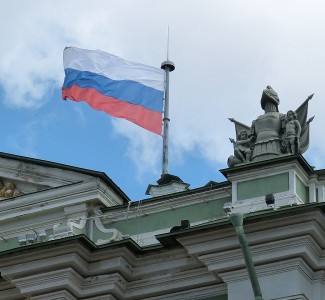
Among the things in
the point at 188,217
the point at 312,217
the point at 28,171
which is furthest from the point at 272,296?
the point at 28,171

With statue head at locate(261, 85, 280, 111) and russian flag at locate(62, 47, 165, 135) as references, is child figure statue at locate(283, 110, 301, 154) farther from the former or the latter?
russian flag at locate(62, 47, 165, 135)

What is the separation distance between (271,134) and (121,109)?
5.25m

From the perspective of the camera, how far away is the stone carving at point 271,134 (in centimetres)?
2427

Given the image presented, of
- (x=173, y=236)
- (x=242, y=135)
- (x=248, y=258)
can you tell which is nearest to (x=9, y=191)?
(x=173, y=236)

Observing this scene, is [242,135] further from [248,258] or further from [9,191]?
[248,258]

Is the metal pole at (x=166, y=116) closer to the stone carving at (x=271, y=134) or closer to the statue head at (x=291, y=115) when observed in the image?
the stone carving at (x=271, y=134)

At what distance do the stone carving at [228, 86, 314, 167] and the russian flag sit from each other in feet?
12.9

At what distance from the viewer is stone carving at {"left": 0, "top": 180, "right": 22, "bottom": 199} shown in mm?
26812

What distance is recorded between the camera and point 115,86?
29562mm

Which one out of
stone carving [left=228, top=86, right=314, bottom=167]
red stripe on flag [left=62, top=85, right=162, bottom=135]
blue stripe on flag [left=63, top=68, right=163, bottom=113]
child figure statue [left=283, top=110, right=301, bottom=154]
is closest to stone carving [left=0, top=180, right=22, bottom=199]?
red stripe on flag [left=62, top=85, right=162, bottom=135]

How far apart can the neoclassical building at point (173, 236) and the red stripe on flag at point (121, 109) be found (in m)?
2.58

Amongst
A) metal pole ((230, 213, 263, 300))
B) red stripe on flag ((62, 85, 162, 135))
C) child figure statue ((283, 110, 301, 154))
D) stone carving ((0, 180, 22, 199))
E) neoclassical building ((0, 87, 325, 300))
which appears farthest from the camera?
red stripe on flag ((62, 85, 162, 135))

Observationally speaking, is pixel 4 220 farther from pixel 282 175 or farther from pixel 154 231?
pixel 282 175

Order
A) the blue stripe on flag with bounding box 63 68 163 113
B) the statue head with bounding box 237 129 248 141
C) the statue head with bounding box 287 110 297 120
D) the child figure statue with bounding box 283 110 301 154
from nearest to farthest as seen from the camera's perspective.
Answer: the child figure statue with bounding box 283 110 301 154 < the statue head with bounding box 287 110 297 120 < the statue head with bounding box 237 129 248 141 < the blue stripe on flag with bounding box 63 68 163 113
